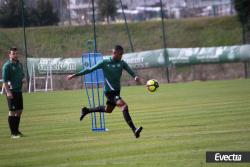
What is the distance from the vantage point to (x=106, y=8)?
66.9 metres

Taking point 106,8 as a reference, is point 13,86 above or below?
below

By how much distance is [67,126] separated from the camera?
21469 mm

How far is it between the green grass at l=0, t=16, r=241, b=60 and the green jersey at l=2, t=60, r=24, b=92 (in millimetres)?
35209

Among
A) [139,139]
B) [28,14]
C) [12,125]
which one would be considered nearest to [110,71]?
[139,139]

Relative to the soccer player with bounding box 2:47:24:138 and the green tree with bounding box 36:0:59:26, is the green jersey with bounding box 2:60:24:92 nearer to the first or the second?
the soccer player with bounding box 2:47:24:138

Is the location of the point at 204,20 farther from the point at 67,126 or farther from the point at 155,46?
the point at 67,126

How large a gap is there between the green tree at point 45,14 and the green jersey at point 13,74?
4001cm

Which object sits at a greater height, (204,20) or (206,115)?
(204,20)

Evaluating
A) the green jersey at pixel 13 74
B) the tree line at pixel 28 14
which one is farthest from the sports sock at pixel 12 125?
the tree line at pixel 28 14

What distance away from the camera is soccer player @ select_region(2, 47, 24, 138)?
759 inches

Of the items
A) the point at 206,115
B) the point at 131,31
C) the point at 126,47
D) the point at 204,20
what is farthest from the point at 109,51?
the point at 206,115

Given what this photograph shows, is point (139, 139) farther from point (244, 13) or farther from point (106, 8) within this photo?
point (106, 8)

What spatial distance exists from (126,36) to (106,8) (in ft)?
28.0

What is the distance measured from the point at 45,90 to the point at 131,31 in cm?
1501
